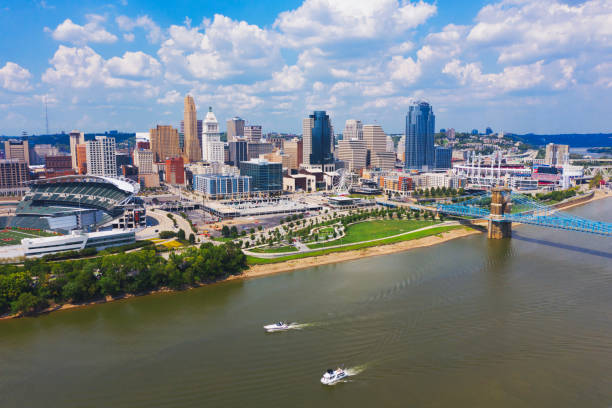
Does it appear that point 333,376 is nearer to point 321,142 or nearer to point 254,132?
point 321,142

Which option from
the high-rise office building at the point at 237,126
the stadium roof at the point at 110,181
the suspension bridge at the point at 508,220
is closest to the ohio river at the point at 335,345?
the suspension bridge at the point at 508,220

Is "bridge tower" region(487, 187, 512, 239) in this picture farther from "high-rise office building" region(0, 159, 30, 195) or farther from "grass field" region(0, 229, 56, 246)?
"high-rise office building" region(0, 159, 30, 195)

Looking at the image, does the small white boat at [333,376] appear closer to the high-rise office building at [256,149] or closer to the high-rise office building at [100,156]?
the high-rise office building at [100,156]

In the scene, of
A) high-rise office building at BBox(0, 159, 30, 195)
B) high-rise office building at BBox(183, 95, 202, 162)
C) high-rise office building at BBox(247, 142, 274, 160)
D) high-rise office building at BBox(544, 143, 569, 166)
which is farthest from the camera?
high-rise office building at BBox(183, 95, 202, 162)

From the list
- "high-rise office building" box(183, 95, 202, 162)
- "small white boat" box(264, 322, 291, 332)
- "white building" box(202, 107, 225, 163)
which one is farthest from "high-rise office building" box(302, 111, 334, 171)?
"small white boat" box(264, 322, 291, 332)

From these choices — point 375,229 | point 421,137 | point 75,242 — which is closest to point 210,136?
point 421,137

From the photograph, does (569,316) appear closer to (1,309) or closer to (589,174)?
(1,309)
